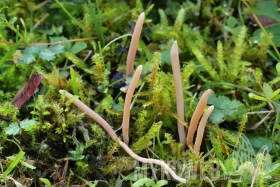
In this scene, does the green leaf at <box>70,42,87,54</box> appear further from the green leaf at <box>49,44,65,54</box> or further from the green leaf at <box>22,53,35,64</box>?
the green leaf at <box>22,53,35,64</box>

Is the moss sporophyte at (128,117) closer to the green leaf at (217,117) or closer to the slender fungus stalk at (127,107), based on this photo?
the slender fungus stalk at (127,107)

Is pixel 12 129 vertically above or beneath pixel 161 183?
above

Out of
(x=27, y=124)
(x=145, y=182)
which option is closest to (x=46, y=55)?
(x=27, y=124)

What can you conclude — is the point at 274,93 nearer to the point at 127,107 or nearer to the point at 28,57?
the point at 127,107

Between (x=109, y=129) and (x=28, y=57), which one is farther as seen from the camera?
(x=28, y=57)

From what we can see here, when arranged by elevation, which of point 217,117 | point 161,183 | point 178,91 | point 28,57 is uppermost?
point 28,57

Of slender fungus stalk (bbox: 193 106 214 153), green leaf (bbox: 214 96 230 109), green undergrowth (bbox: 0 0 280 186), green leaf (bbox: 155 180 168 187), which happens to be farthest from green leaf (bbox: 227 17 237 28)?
green leaf (bbox: 155 180 168 187)

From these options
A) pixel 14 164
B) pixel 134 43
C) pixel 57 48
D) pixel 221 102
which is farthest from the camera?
pixel 57 48
